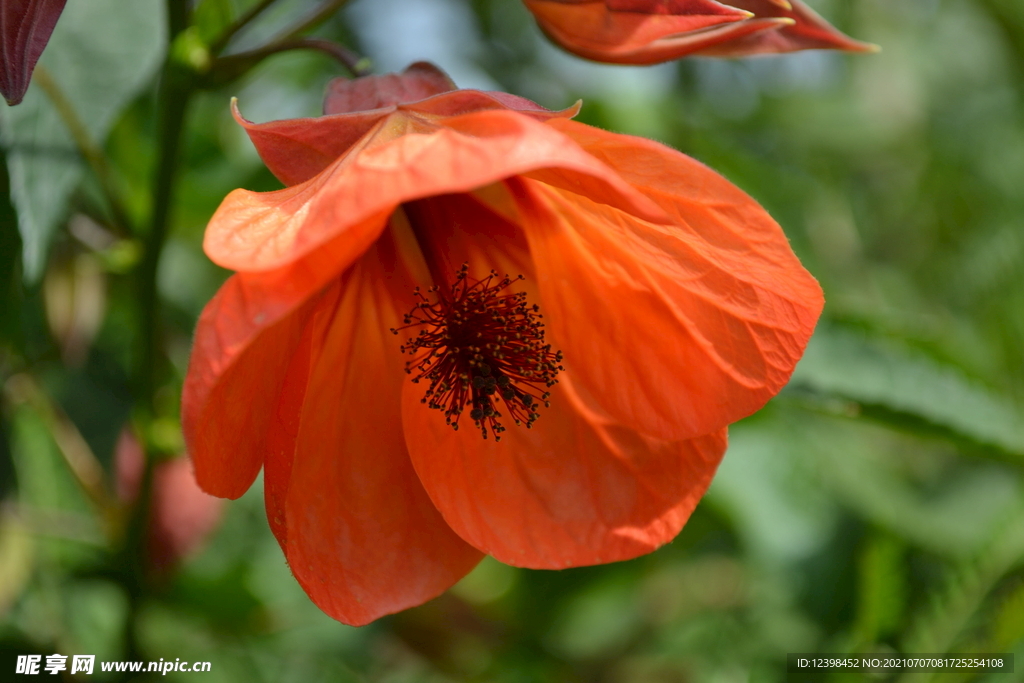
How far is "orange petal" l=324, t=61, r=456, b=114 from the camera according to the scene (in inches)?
26.3

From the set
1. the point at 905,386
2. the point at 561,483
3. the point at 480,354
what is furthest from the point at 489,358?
the point at 905,386

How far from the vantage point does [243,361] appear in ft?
2.04

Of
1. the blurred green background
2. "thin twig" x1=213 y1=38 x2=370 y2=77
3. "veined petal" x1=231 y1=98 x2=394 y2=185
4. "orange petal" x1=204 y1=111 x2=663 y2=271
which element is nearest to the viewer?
"orange petal" x1=204 y1=111 x2=663 y2=271

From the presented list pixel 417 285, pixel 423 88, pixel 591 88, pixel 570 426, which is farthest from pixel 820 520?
pixel 591 88

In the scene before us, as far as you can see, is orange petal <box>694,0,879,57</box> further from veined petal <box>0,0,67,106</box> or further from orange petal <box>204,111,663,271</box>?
veined petal <box>0,0,67,106</box>

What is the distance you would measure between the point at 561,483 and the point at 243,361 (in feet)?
0.99

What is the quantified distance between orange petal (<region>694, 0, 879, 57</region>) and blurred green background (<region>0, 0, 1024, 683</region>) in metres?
0.35

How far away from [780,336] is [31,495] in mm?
985

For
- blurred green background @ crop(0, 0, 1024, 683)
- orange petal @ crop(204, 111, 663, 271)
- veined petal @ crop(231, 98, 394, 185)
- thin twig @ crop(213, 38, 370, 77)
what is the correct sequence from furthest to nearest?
blurred green background @ crop(0, 0, 1024, 683), thin twig @ crop(213, 38, 370, 77), veined petal @ crop(231, 98, 394, 185), orange petal @ crop(204, 111, 663, 271)

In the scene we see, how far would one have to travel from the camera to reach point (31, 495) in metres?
1.17

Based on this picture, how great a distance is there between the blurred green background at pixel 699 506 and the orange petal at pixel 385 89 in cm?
18

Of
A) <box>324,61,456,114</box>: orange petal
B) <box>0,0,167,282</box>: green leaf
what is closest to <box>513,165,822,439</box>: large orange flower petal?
<box>324,61,456,114</box>: orange petal

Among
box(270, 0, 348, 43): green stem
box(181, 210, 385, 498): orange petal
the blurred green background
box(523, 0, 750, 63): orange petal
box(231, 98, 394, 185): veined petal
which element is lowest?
the blurred green background

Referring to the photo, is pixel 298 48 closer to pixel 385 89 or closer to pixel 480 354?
pixel 385 89
